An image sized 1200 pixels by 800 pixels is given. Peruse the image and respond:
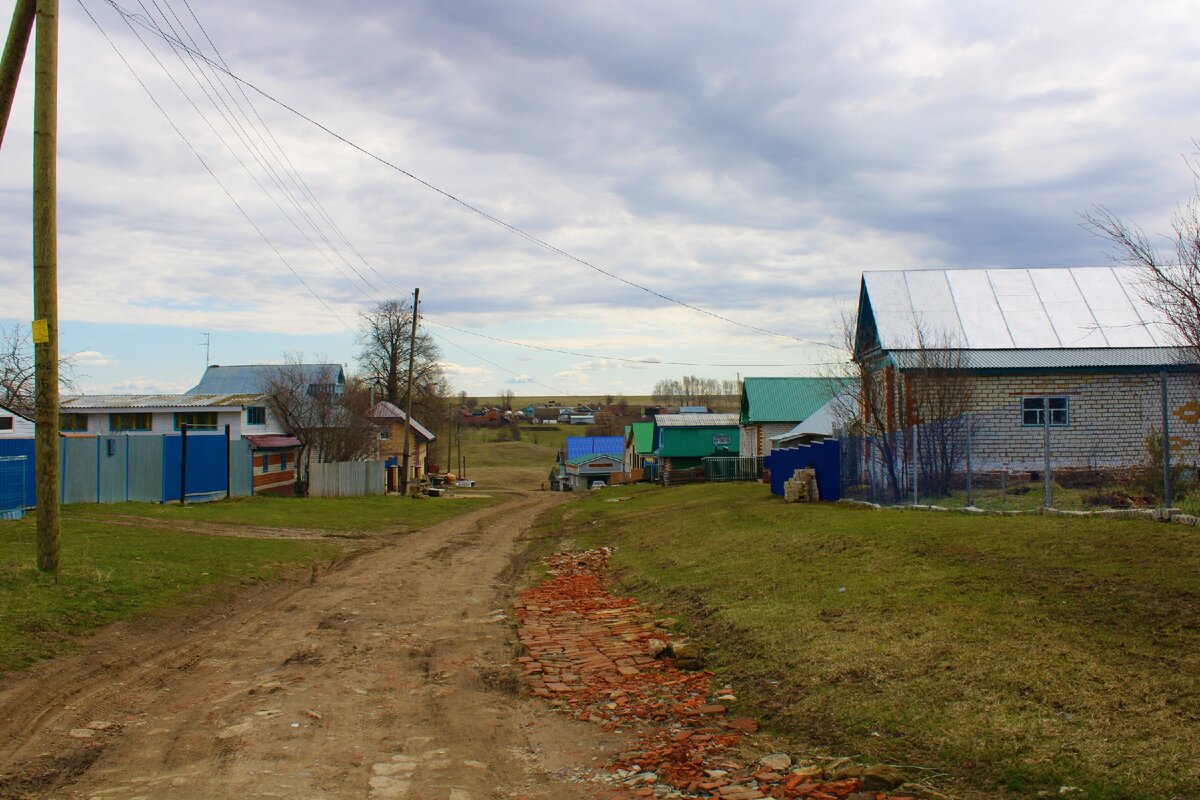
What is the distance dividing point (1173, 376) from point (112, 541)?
2217 cm

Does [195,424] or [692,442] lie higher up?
[195,424]

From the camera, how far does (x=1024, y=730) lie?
222 inches

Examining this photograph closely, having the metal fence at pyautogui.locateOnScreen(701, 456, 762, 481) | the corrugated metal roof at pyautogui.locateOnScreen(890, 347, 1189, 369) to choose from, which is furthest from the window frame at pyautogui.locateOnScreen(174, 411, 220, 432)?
the corrugated metal roof at pyautogui.locateOnScreen(890, 347, 1189, 369)

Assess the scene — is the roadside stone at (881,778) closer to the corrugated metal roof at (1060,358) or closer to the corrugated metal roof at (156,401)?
the corrugated metal roof at (1060,358)

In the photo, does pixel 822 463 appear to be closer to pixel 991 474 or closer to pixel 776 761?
pixel 991 474

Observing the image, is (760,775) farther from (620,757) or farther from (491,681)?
(491,681)

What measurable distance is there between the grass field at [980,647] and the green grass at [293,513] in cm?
1445

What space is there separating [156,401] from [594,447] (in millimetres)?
42821

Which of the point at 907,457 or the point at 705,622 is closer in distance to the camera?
the point at 705,622

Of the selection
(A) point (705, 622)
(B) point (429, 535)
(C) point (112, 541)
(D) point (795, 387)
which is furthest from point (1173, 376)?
(D) point (795, 387)

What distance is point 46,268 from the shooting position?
446 inches

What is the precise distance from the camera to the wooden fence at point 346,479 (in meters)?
40.3

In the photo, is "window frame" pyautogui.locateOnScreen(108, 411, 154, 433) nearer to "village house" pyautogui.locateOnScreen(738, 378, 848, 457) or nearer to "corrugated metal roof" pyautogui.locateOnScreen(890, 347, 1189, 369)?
"village house" pyautogui.locateOnScreen(738, 378, 848, 457)

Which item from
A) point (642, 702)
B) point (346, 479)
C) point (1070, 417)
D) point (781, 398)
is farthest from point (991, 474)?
point (346, 479)
